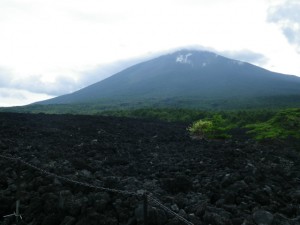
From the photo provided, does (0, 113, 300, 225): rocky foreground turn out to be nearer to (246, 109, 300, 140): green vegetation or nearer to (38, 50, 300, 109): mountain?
(246, 109, 300, 140): green vegetation

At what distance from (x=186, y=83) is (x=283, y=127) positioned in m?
120

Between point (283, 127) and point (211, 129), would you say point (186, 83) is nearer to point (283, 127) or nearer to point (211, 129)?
point (211, 129)

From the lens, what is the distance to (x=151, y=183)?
9.05 metres

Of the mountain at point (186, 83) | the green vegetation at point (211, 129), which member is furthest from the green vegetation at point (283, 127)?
the mountain at point (186, 83)

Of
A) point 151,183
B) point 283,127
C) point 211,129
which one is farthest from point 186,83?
point 151,183

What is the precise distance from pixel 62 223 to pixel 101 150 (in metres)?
8.10

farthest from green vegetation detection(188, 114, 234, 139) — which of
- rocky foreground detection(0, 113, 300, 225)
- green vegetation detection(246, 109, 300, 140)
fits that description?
rocky foreground detection(0, 113, 300, 225)

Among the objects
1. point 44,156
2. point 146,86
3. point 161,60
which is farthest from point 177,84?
point 44,156

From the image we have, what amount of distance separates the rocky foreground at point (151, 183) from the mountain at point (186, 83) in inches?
Answer: 3302

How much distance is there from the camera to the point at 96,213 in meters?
5.99

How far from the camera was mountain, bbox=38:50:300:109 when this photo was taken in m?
111

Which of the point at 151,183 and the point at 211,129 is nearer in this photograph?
the point at 151,183

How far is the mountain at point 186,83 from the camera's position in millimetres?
110750

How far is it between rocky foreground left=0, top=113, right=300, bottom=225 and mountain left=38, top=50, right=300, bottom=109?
83860 mm
